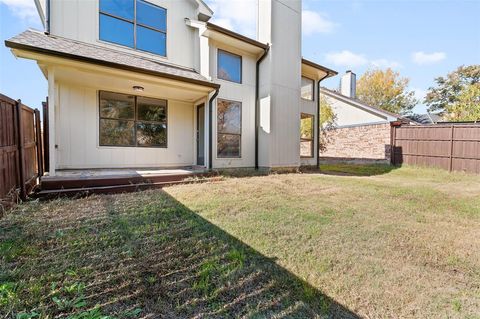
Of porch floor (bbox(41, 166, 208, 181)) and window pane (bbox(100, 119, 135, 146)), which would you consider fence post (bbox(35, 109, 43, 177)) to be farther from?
window pane (bbox(100, 119, 135, 146))

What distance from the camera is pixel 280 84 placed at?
8.46m

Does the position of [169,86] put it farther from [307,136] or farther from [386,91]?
[386,91]

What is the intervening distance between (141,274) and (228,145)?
6137 millimetres

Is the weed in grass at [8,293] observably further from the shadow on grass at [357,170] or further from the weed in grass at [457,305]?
the shadow on grass at [357,170]

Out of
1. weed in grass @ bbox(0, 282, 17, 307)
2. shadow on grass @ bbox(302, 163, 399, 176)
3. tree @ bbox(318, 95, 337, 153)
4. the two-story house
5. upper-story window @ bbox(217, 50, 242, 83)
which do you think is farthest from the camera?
tree @ bbox(318, 95, 337, 153)

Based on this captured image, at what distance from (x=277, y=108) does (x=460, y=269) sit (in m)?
6.69

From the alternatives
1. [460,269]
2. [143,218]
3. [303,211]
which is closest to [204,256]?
[143,218]

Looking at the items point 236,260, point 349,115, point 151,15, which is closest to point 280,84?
point 151,15

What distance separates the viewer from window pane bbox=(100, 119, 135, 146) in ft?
22.1

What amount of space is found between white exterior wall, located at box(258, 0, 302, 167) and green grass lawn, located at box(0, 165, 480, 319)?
4.22 meters

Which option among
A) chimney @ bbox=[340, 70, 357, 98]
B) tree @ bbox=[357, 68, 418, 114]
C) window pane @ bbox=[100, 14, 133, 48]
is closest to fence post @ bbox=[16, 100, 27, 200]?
window pane @ bbox=[100, 14, 133, 48]

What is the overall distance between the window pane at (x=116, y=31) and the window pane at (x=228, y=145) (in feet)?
13.0

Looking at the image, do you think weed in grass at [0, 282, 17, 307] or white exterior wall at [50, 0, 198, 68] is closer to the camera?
weed in grass at [0, 282, 17, 307]

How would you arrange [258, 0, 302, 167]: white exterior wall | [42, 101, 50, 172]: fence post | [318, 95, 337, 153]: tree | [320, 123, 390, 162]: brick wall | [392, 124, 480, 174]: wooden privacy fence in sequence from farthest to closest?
[318, 95, 337, 153]: tree < [320, 123, 390, 162]: brick wall < [392, 124, 480, 174]: wooden privacy fence < [258, 0, 302, 167]: white exterior wall < [42, 101, 50, 172]: fence post
